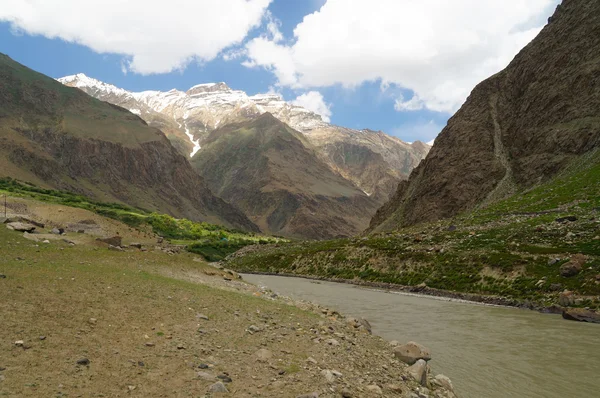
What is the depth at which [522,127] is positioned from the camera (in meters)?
114

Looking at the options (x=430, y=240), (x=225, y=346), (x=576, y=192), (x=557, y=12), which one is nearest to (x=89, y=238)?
(x=225, y=346)

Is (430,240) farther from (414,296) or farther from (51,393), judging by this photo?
(51,393)

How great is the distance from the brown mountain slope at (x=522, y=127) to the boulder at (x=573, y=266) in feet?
206

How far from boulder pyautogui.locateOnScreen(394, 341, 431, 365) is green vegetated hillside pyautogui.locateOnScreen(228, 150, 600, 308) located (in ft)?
73.9

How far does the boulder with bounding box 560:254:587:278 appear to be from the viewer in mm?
37266

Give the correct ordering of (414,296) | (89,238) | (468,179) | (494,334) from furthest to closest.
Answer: (468,179), (414,296), (89,238), (494,334)

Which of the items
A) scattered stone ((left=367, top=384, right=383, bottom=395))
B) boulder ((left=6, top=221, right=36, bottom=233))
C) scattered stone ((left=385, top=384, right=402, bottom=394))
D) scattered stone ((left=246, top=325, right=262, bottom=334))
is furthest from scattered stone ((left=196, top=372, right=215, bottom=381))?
boulder ((left=6, top=221, right=36, bottom=233))

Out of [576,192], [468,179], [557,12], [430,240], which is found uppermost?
[557,12]

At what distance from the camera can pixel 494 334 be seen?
84.9 feet

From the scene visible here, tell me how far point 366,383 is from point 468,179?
115185 mm

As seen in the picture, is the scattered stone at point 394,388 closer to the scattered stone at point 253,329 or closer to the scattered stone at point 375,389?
the scattered stone at point 375,389

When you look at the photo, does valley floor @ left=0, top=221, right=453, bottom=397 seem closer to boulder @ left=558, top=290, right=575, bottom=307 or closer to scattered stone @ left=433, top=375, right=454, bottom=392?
scattered stone @ left=433, top=375, right=454, bottom=392

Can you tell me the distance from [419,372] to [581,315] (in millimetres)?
22574

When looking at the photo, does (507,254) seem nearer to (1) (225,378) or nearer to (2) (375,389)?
(2) (375,389)
